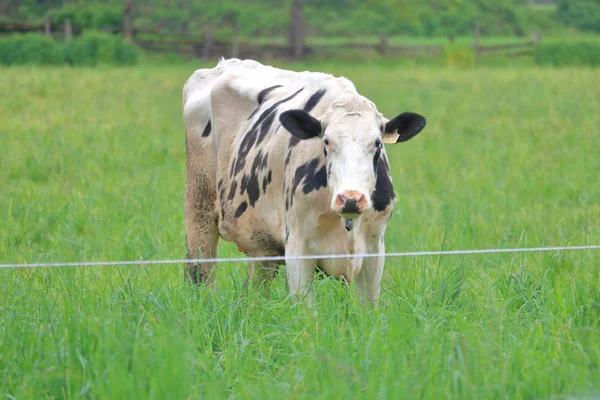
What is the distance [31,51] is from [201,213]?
82.6ft

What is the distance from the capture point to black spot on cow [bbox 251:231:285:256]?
5473mm

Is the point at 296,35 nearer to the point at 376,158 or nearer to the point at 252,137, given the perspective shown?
the point at 252,137

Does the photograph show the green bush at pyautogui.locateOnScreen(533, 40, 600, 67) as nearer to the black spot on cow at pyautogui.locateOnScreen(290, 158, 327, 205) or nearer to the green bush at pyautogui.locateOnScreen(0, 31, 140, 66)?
the green bush at pyautogui.locateOnScreen(0, 31, 140, 66)

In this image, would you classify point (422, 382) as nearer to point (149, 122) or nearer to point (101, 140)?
point (101, 140)

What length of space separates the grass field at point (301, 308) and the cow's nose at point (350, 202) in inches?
18.5

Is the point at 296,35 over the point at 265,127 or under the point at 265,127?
under

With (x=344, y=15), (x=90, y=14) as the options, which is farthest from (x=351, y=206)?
(x=344, y=15)

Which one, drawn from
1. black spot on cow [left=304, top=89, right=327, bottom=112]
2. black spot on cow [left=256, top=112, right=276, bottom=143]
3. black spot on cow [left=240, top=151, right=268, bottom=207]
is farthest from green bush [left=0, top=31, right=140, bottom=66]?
black spot on cow [left=304, top=89, right=327, bottom=112]

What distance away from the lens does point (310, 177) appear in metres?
4.79

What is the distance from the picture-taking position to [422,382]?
3.40 meters

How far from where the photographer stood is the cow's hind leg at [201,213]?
21.3 feet

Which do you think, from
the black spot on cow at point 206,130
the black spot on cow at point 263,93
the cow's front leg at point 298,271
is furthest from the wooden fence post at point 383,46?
the cow's front leg at point 298,271

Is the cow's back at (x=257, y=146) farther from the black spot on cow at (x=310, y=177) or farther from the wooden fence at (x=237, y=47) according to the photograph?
the wooden fence at (x=237, y=47)

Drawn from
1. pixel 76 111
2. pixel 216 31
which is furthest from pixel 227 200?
pixel 216 31
